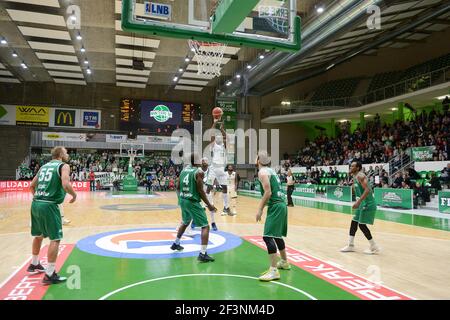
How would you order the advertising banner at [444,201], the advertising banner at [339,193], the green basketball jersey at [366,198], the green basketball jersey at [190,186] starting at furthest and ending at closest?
the advertising banner at [339,193], the advertising banner at [444,201], the green basketball jersey at [366,198], the green basketball jersey at [190,186]

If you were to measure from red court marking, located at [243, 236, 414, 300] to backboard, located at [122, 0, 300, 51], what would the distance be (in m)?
3.94

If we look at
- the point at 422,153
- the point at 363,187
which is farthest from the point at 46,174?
the point at 422,153

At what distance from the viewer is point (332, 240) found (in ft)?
24.3

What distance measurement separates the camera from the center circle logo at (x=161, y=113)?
28312mm

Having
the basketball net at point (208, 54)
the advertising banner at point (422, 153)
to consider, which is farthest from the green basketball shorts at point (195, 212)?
the advertising banner at point (422, 153)

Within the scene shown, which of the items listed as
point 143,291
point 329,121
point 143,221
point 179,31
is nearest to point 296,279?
point 143,291

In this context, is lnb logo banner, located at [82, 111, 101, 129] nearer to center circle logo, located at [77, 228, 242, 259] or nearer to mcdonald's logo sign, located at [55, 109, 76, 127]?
mcdonald's logo sign, located at [55, 109, 76, 127]

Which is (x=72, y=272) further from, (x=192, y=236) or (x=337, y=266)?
(x=337, y=266)

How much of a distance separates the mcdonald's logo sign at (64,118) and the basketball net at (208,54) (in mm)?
17562

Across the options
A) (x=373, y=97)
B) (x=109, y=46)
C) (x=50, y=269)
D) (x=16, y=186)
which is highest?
(x=109, y=46)

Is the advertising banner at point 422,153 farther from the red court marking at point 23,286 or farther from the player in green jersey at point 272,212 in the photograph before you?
the red court marking at point 23,286

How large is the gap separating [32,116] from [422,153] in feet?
86.7

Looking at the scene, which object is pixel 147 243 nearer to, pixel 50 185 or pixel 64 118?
pixel 50 185

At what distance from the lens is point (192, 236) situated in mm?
7414
